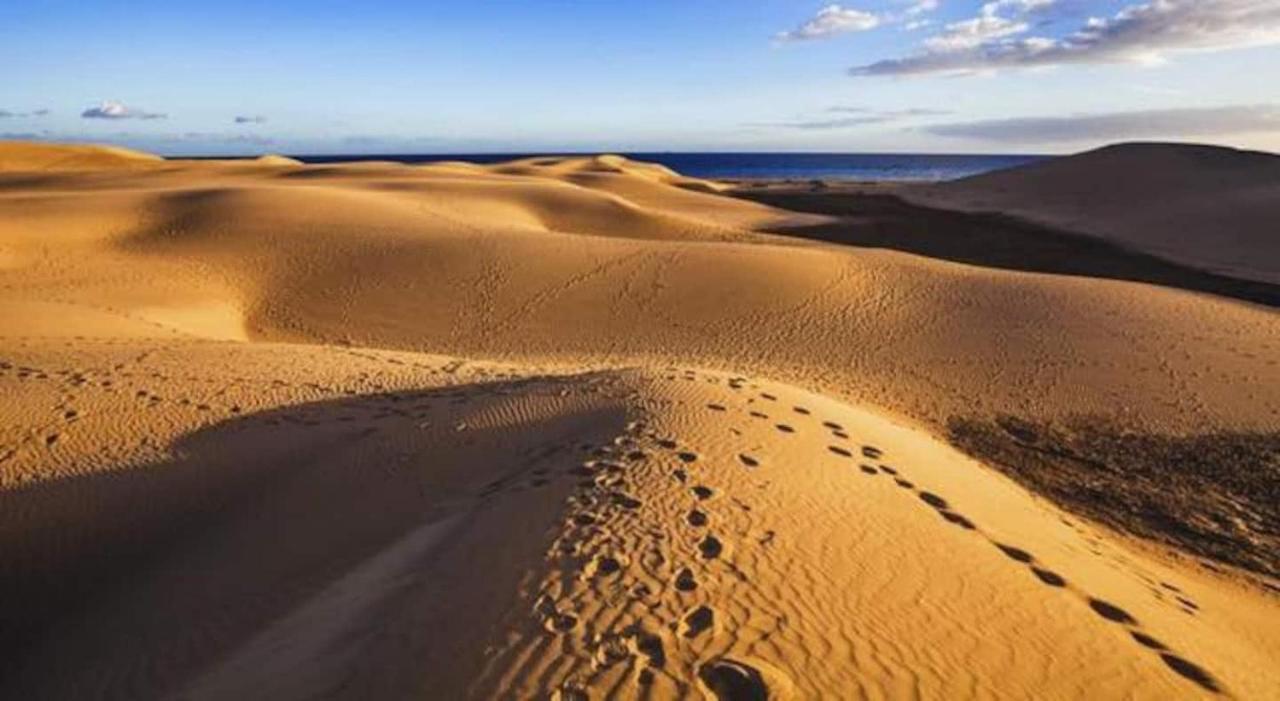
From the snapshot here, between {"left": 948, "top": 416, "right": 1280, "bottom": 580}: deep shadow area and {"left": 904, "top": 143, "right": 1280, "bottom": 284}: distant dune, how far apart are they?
16187mm

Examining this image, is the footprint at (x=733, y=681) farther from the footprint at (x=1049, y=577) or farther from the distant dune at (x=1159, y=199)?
the distant dune at (x=1159, y=199)

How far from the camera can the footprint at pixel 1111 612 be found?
235 inches

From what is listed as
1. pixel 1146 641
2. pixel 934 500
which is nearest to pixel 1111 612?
pixel 1146 641

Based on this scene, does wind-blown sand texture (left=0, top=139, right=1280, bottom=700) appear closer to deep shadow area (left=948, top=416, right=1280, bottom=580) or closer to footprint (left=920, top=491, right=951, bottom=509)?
footprint (left=920, top=491, right=951, bottom=509)

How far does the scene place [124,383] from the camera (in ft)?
33.3

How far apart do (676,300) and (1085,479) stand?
30.5ft

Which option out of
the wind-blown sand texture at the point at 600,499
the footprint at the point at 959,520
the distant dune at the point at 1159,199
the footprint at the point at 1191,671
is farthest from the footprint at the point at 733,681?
the distant dune at the point at 1159,199

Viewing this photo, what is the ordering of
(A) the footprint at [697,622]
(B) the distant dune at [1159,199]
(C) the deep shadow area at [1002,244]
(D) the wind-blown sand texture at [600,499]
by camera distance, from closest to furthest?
(A) the footprint at [697,622], (D) the wind-blown sand texture at [600,499], (C) the deep shadow area at [1002,244], (B) the distant dune at [1159,199]

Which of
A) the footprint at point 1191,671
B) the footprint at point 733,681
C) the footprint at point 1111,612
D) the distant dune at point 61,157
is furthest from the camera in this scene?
the distant dune at point 61,157

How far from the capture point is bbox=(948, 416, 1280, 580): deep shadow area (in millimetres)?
8836

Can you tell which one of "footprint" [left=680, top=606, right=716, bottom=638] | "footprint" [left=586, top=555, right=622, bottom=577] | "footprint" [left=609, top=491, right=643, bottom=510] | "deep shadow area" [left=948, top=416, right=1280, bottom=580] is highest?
"footprint" [left=680, top=606, right=716, bottom=638]

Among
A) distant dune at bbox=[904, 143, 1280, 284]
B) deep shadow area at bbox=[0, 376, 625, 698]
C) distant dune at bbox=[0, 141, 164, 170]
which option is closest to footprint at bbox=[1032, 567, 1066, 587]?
deep shadow area at bbox=[0, 376, 625, 698]

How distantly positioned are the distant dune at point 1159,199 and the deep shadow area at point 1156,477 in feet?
53.1

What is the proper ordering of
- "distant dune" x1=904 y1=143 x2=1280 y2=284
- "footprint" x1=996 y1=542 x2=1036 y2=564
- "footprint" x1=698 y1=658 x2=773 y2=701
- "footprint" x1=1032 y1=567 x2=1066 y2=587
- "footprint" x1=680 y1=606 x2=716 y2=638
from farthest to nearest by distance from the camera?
"distant dune" x1=904 y1=143 x2=1280 y2=284 → "footprint" x1=996 y1=542 x2=1036 y2=564 → "footprint" x1=1032 y1=567 x2=1066 y2=587 → "footprint" x1=680 y1=606 x2=716 y2=638 → "footprint" x1=698 y1=658 x2=773 y2=701
